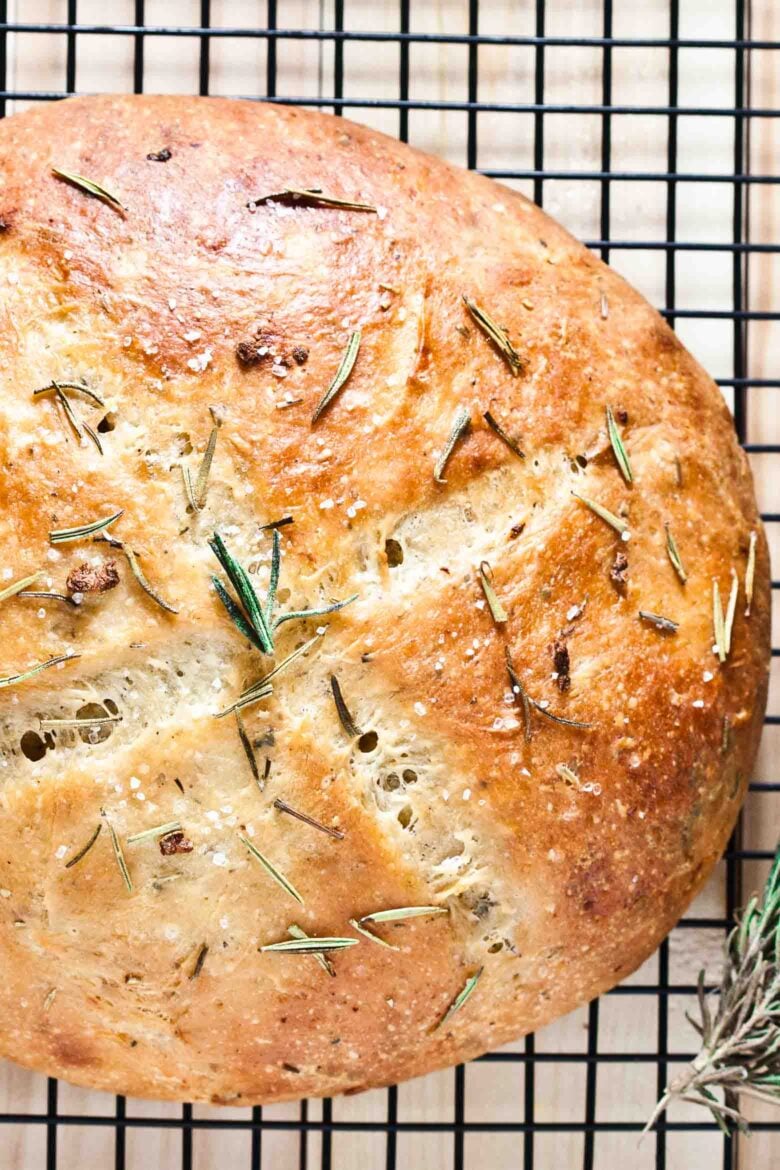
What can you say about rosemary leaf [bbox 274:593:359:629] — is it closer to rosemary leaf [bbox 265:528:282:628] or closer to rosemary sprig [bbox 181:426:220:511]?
rosemary leaf [bbox 265:528:282:628]

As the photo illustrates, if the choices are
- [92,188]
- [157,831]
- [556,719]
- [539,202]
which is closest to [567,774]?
[556,719]

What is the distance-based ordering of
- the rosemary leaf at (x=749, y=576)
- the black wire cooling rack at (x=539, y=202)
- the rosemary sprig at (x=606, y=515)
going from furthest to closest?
the black wire cooling rack at (x=539, y=202) → the rosemary leaf at (x=749, y=576) → the rosemary sprig at (x=606, y=515)

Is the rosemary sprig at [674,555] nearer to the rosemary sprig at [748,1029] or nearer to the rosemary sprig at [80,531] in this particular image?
the rosemary sprig at [748,1029]

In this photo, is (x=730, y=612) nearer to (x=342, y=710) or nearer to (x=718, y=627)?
(x=718, y=627)

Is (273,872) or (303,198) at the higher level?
(303,198)

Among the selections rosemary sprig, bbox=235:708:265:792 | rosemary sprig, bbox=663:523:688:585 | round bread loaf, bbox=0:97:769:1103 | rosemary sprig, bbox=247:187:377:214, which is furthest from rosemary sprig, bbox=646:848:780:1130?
rosemary sprig, bbox=247:187:377:214

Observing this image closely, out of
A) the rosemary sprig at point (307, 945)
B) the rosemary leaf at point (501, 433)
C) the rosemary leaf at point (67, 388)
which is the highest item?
the rosemary leaf at point (67, 388)

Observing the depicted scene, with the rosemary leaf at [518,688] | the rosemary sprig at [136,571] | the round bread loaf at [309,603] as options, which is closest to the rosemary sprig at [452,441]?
the round bread loaf at [309,603]
